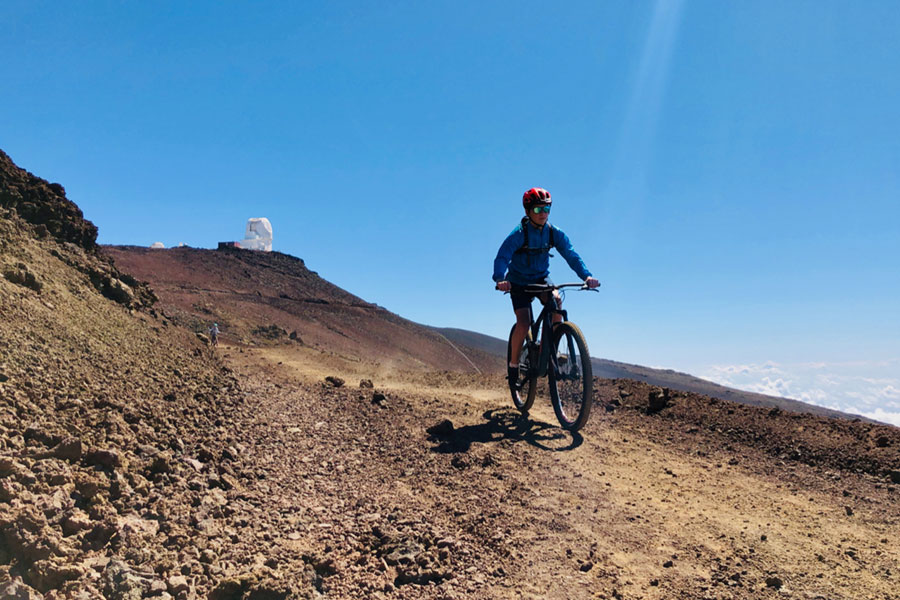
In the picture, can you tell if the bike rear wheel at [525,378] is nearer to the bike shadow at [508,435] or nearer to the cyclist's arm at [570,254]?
the bike shadow at [508,435]

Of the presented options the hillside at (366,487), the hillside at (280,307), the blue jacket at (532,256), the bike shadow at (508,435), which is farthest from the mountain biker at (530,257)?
the hillside at (280,307)

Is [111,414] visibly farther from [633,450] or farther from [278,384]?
[633,450]

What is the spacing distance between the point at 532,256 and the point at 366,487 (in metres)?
3.29

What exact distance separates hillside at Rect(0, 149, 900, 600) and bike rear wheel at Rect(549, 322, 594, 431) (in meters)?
0.26

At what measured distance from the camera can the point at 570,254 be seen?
5781 millimetres

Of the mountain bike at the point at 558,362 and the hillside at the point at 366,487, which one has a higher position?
the mountain bike at the point at 558,362

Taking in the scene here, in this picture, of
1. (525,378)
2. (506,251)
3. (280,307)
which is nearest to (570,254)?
(506,251)

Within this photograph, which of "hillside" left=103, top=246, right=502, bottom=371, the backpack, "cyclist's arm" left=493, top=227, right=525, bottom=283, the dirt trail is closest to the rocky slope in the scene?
the dirt trail

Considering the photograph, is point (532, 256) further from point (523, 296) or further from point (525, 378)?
point (525, 378)

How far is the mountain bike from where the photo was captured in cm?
522

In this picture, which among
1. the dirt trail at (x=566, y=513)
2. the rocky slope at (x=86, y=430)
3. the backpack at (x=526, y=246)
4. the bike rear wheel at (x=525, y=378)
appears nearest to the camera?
the rocky slope at (x=86, y=430)

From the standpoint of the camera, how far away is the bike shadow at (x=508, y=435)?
4594 mm

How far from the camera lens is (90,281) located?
21.2ft

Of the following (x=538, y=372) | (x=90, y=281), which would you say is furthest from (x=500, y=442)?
(x=90, y=281)
